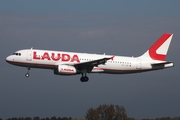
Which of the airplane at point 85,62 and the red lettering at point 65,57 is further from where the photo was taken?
the red lettering at point 65,57

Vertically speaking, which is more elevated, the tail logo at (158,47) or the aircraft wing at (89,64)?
the tail logo at (158,47)

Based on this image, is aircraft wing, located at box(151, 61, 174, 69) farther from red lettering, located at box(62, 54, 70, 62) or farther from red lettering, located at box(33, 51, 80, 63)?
red lettering, located at box(62, 54, 70, 62)

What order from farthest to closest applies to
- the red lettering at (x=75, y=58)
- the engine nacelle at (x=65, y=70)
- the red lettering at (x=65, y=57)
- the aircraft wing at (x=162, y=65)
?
the aircraft wing at (x=162, y=65) → the red lettering at (x=75, y=58) → the red lettering at (x=65, y=57) → the engine nacelle at (x=65, y=70)

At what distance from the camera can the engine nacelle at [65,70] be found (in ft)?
282

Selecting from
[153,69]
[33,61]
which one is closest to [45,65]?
[33,61]

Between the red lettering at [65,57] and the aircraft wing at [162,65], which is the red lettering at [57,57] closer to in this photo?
the red lettering at [65,57]

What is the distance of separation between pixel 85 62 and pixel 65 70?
2.99 metres

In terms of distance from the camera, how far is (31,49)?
86.7m

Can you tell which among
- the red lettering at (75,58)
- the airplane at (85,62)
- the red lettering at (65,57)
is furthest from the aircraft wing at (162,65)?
the red lettering at (65,57)

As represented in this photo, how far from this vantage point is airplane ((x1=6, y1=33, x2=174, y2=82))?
282ft

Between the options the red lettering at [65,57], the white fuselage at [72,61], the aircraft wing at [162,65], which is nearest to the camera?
the white fuselage at [72,61]

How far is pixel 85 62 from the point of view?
86.5 metres

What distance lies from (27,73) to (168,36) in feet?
76.8

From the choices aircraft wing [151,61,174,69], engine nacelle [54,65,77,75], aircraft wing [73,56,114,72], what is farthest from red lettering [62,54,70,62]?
aircraft wing [151,61,174,69]
